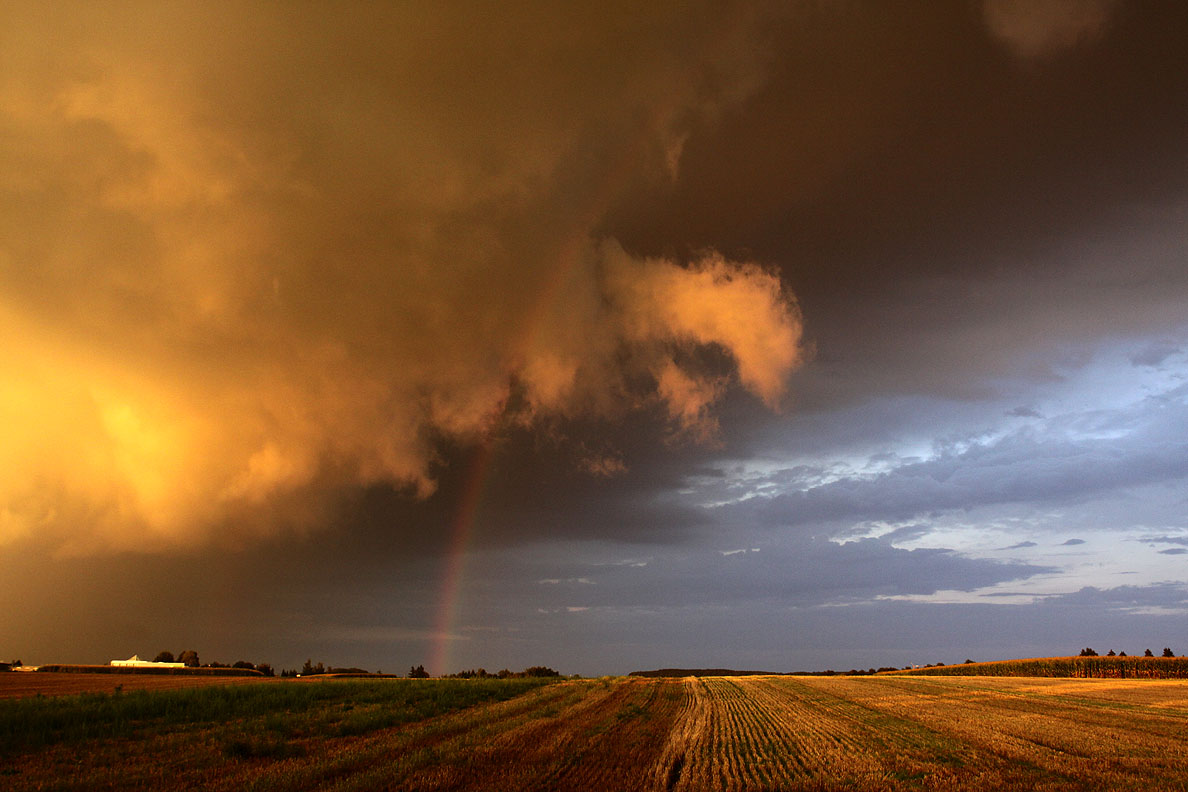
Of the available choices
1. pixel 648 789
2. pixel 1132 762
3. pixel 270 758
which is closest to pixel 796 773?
pixel 648 789

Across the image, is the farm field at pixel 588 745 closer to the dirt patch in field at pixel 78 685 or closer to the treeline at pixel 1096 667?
the dirt patch in field at pixel 78 685

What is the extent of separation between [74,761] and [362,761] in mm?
8000


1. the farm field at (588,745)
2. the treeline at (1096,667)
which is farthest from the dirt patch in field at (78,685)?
the treeline at (1096,667)

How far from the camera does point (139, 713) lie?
26969 mm

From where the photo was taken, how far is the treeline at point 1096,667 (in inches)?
2987

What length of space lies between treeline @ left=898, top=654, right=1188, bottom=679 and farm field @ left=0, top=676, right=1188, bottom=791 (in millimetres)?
54519

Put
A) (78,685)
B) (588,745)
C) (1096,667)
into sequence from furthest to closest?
(1096,667) → (78,685) → (588,745)

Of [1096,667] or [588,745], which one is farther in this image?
[1096,667]

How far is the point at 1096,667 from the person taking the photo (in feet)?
272

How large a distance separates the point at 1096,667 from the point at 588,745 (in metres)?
89.6

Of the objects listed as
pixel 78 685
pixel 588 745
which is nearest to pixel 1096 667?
pixel 588 745

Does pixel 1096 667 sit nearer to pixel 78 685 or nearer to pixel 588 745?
pixel 588 745

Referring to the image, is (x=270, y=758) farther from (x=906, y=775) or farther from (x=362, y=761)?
(x=906, y=775)

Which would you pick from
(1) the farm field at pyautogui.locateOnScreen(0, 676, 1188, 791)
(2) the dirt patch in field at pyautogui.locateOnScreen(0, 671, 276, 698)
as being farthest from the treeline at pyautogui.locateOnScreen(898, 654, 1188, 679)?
(2) the dirt patch in field at pyautogui.locateOnScreen(0, 671, 276, 698)
